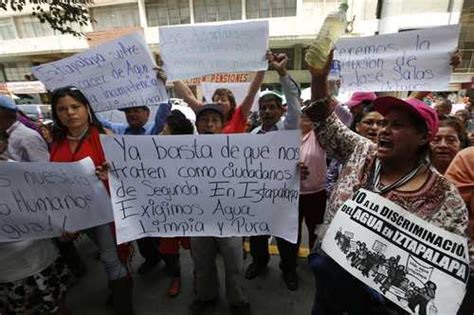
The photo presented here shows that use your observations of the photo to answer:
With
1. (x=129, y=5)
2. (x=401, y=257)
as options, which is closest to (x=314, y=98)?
(x=401, y=257)

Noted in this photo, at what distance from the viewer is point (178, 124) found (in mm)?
2537

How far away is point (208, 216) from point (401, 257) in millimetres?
1068

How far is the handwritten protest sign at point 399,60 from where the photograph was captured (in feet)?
6.86

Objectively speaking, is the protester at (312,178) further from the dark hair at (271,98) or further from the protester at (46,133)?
the protester at (46,133)

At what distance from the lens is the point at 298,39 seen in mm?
17406

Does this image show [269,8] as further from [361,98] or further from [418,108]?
[418,108]

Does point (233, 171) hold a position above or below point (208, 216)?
above

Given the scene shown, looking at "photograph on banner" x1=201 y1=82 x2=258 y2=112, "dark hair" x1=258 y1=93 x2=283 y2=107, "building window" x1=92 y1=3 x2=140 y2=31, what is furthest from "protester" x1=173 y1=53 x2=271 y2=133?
"building window" x1=92 y1=3 x2=140 y2=31

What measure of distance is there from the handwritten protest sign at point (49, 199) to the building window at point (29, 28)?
24847mm

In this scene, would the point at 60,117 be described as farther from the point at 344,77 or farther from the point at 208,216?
the point at 344,77

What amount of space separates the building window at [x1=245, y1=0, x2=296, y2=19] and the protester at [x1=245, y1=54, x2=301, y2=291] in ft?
55.4

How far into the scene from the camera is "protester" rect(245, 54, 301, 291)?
6.82ft

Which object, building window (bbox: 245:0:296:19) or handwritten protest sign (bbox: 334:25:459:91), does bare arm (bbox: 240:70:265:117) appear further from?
building window (bbox: 245:0:296:19)

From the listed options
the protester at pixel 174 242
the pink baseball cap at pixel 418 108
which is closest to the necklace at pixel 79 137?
the protester at pixel 174 242
